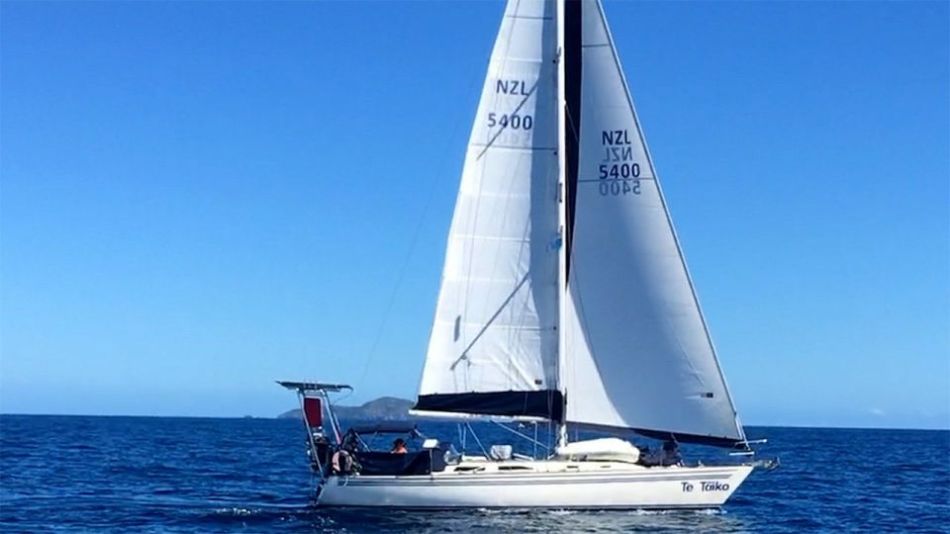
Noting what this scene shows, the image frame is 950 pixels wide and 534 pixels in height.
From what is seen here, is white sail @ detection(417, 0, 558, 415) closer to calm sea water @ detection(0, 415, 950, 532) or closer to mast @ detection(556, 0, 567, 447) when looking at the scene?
mast @ detection(556, 0, 567, 447)

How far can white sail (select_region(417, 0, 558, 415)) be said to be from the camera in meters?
31.9

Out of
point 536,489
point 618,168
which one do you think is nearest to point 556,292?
point 618,168

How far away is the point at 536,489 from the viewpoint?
29.8 m

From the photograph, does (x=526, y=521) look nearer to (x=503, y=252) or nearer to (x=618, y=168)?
(x=503, y=252)

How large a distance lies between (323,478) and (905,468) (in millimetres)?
41266

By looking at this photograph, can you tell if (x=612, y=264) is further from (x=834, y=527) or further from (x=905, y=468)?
(x=905, y=468)

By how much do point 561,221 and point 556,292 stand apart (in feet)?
6.13

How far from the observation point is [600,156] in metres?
32.7

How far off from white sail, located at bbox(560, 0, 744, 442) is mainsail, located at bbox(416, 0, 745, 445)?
0.12 ft

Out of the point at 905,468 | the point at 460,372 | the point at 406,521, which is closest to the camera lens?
the point at 406,521

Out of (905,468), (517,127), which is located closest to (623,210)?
(517,127)

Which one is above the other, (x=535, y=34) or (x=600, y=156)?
(x=535, y=34)

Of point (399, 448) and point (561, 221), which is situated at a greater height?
point (561, 221)

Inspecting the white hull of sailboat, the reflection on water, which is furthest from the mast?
the reflection on water
